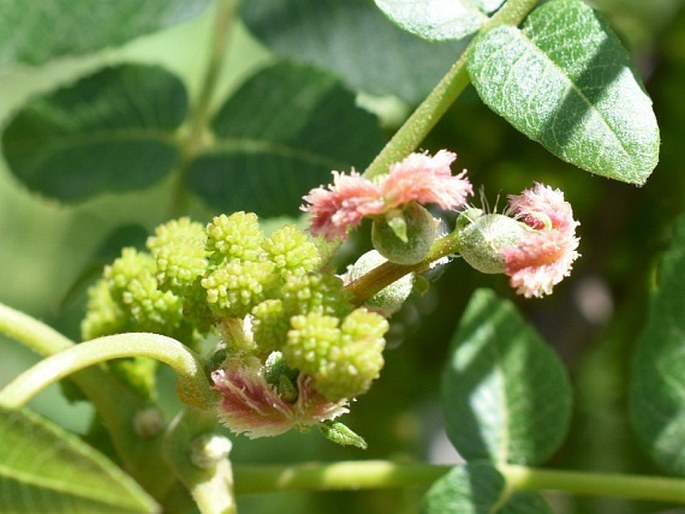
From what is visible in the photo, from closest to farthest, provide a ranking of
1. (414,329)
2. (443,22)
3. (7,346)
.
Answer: (443,22) → (414,329) → (7,346)

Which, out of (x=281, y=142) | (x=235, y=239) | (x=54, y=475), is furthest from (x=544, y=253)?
(x=281, y=142)

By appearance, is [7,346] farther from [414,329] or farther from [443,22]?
[443,22]

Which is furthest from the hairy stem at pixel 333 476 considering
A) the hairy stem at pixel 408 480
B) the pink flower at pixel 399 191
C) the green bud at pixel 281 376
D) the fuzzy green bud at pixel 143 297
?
the pink flower at pixel 399 191

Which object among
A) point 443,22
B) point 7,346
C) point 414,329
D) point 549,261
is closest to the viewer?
point 549,261

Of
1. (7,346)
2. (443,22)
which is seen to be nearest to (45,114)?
(443,22)

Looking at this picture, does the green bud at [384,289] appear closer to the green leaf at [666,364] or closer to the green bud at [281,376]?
the green bud at [281,376]

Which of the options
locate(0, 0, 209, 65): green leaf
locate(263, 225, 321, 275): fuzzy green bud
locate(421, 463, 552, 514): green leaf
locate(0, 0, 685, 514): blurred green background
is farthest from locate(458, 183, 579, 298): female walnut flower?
locate(0, 0, 685, 514): blurred green background

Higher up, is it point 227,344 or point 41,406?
point 227,344
